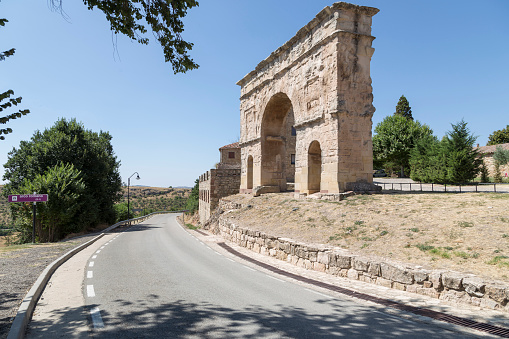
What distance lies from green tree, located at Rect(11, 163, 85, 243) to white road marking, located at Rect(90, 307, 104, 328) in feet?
64.6

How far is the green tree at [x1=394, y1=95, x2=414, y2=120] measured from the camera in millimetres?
59000

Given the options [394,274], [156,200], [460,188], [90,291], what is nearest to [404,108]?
[460,188]

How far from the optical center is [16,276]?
794cm

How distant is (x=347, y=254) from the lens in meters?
8.34

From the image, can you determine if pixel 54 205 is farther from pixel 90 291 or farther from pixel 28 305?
pixel 28 305

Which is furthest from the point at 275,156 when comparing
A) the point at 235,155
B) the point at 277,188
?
the point at 235,155

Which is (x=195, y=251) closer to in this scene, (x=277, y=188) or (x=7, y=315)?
(x=7, y=315)

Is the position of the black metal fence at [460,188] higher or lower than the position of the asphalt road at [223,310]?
higher

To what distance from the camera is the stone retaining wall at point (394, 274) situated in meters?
5.55

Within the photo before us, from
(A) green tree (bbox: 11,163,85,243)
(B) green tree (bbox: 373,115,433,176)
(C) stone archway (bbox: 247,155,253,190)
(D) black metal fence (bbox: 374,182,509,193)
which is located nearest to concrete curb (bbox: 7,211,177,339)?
(A) green tree (bbox: 11,163,85,243)

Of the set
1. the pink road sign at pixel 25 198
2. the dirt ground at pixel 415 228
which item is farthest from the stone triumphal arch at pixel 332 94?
the pink road sign at pixel 25 198

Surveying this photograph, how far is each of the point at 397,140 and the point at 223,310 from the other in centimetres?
4506

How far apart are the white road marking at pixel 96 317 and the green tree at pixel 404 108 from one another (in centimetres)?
6303

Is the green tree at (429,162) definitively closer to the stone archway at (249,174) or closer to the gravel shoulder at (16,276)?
the stone archway at (249,174)
